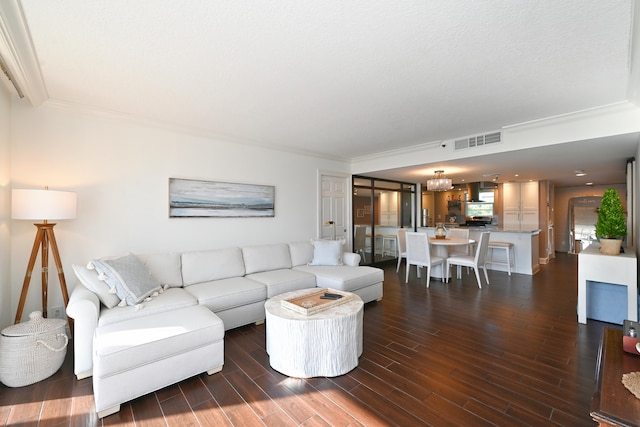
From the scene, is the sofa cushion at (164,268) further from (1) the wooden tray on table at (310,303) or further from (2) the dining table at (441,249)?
(2) the dining table at (441,249)

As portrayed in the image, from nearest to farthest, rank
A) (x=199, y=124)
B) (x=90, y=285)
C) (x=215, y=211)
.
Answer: (x=90, y=285)
(x=199, y=124)
(x=215, y=211)

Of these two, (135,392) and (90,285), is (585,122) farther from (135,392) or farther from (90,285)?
(90,285)

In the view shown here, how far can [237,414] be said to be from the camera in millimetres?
1802

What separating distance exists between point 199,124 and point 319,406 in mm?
3341

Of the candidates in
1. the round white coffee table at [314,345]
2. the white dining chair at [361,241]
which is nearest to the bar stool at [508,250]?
the white dining chair at [361,241]

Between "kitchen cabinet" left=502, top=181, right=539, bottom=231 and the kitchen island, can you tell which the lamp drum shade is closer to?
the kitchen island

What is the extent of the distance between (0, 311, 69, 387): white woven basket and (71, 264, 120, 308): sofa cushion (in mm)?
339

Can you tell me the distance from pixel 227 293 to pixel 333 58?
7.99 feet

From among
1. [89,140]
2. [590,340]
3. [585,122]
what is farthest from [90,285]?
[585,122]

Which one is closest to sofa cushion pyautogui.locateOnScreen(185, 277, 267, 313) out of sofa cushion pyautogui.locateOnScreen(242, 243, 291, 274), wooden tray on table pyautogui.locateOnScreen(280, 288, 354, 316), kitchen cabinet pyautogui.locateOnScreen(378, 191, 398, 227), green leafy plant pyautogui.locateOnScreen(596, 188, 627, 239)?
sofa cushion pyautogui.locateOnScreen(242, 243, 291, 274)

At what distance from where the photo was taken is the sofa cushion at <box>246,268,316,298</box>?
3.38 meters

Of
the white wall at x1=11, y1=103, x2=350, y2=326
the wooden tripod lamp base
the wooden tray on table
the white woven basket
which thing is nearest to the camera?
the white woven basket

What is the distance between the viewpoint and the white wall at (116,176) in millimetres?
2807

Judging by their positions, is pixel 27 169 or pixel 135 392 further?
pixel 27 169
